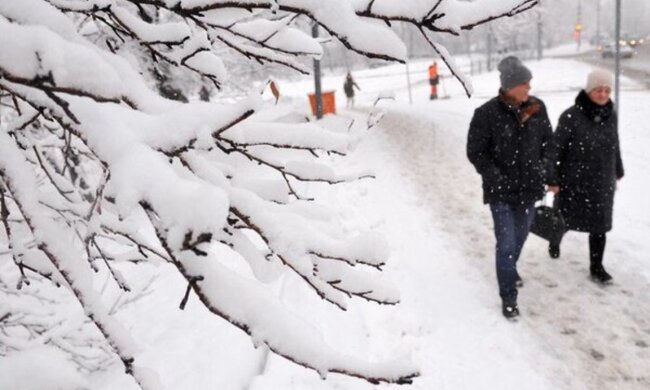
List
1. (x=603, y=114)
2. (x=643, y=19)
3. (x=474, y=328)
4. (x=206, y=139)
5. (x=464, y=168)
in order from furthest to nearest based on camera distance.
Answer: (x=643, y=19), (x=464, y=168), (x=603, y=114), (x=474, y=328), (x=206, y=139)

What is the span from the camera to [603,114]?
4.21 meters

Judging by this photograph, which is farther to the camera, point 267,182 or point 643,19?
point 643,19

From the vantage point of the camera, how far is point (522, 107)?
384cm

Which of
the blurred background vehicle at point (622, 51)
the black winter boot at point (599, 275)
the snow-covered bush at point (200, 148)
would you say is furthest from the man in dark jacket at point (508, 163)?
the blurred background vehicle at point (622, 51)

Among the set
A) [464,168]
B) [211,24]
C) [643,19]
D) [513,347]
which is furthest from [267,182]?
[643,19]

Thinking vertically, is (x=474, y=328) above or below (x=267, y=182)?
below

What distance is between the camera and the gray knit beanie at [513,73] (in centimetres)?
364

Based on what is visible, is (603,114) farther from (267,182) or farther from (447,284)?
(267,182)

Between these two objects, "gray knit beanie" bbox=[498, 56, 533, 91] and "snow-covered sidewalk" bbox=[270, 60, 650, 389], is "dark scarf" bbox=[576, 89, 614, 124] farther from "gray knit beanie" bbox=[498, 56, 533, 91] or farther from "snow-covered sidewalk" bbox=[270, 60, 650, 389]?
"snow-covered sidewalk" bbox=[270, 60, 650, 389]

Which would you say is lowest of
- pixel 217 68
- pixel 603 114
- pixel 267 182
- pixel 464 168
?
pixel 464 168

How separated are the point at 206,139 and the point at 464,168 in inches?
337

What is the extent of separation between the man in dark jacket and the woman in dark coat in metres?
0.39

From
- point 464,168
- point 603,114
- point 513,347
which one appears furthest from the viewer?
point 464,168

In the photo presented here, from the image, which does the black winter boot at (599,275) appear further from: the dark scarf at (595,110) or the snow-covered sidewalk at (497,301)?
the dark scarf at (595,110)
